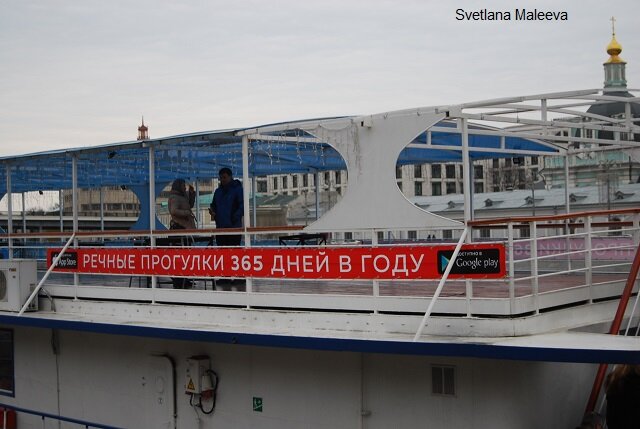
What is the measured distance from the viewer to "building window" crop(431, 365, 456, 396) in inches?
314

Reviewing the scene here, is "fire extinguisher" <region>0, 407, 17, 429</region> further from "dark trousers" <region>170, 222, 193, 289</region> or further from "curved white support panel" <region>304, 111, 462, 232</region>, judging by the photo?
"curved white support panel" <region>304, 111, 462, 232</region>

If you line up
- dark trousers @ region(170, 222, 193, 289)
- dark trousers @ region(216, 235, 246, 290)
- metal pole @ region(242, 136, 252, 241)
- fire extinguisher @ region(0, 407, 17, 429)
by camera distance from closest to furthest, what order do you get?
metal pole @ region(242, 136, 252, 241)
dark trousers @ region(170, 222, 193, 289)
dark trousers @ region(216, 235, 246, 290)
fire extinguisher @ region(0, 407, 17, 429)

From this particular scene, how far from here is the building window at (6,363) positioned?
12.2 metres

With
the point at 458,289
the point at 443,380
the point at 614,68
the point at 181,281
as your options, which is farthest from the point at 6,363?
the point at 614,68

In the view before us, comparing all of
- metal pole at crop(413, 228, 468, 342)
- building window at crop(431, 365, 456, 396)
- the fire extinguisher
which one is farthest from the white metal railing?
the fire extinguisher

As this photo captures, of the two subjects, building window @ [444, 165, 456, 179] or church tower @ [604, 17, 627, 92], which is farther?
building window @ [444, 165, 456, 179]

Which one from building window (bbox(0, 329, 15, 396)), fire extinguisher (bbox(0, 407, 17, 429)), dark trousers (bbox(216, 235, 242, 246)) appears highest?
dark trousers (bbox(216, 235, 242, 246))

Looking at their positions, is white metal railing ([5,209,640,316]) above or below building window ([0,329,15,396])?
above

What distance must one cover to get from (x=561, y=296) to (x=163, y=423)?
502 centimetres

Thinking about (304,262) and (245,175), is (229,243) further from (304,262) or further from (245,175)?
(304,262)

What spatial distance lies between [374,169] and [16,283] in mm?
5807

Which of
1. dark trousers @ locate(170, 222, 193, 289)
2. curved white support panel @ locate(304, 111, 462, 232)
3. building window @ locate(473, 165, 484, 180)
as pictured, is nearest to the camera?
curved white support panel @ locate(304, 111, 462, 232)

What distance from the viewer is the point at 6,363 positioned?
12383 mm

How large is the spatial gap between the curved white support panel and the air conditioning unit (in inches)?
188
